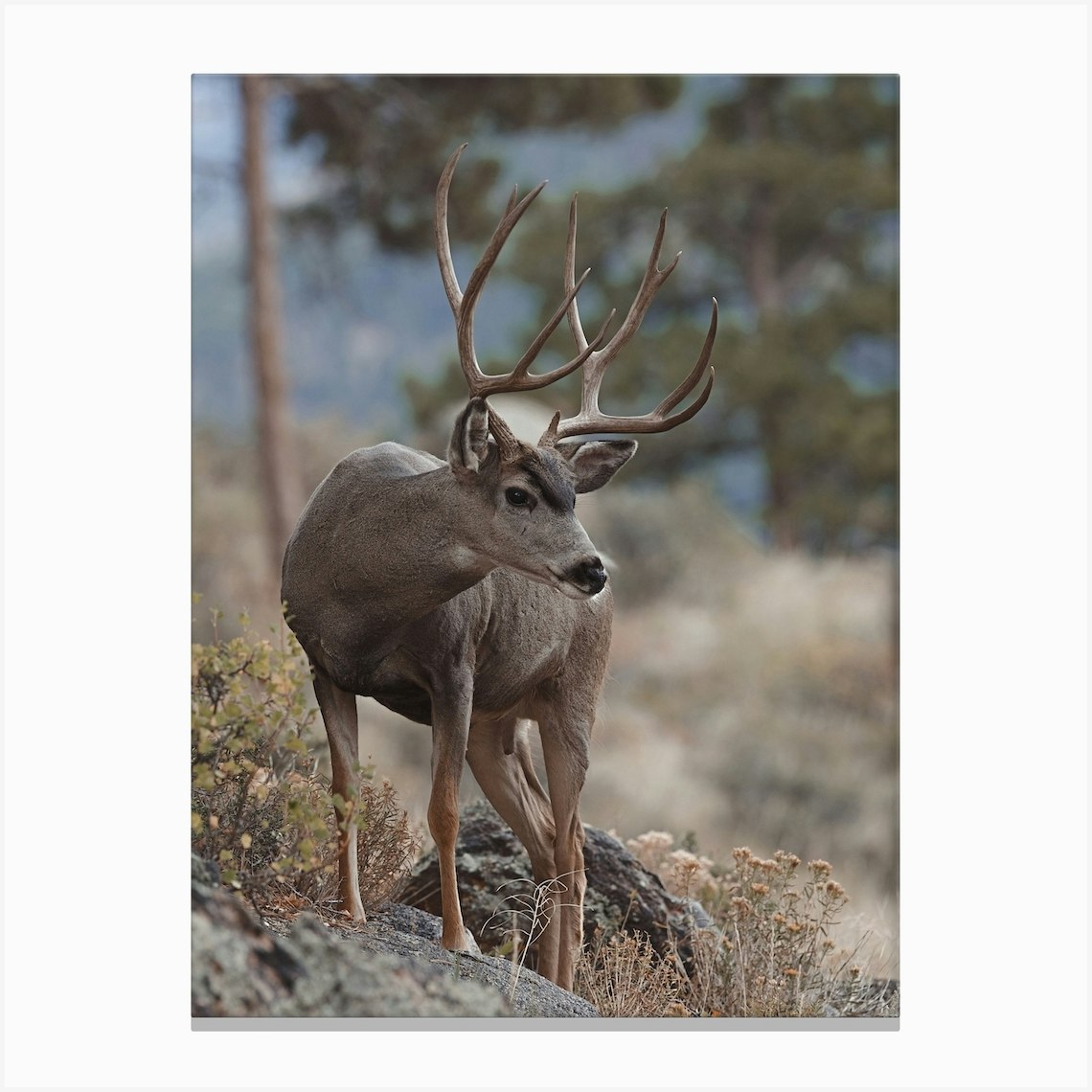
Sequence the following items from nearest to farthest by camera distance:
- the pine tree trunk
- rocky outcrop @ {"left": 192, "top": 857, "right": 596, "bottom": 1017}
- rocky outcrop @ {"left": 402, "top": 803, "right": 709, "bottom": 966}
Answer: rocky outcrop @ {"left": 192, "top": 857, "right": 596, "bottom": 1017} → rocky outcrop @ {"left": 402, "top": 803, "right": 709, "bottom": 966} → the pine tree trunk

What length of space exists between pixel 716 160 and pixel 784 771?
461 centimetres

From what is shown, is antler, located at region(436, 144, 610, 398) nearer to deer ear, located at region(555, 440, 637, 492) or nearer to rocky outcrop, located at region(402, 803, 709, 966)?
deer ear, located at region(555, 440, 637, 492)

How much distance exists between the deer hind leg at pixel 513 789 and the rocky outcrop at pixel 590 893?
17 cm

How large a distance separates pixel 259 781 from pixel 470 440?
1.12 metres

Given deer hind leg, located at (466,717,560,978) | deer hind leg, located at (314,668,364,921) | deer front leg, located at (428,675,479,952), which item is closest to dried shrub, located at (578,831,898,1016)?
deer hind leg, located at (466,717,560,978)

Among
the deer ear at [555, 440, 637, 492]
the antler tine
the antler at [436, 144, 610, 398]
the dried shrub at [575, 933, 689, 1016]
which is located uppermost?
the antler at [436, 144, 610, 398]

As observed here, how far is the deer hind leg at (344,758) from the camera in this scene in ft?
15.8

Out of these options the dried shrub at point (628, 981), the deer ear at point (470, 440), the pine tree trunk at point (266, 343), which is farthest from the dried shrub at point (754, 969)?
the pine tree trunk at point (266, 343)

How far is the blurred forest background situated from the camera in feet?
31.7

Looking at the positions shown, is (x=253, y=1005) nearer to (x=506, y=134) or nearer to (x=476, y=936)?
(x=476, y=936)

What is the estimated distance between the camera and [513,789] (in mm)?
5555

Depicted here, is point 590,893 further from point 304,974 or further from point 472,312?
point 472,312

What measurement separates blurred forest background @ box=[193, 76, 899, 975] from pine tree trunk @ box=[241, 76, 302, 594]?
0.06 ft

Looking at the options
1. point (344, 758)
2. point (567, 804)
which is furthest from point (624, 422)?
point (567, 804)
